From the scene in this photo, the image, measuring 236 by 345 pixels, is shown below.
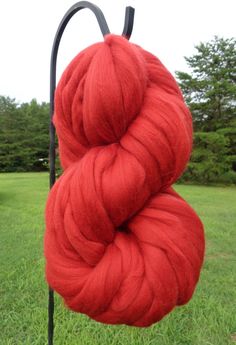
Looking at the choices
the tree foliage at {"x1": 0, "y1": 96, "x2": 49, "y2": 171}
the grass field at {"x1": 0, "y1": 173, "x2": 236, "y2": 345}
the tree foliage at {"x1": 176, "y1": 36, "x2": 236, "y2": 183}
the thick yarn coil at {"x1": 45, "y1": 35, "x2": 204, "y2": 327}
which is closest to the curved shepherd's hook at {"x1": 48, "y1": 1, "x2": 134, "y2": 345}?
the thick yarn coil at {"x1": 45, "y1": 35, "x2": 204, "y2": 327}

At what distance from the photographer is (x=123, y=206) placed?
0.58 metres

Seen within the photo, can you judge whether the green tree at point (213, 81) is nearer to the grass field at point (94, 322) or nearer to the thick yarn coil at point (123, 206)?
the grass field at point (94, 322)

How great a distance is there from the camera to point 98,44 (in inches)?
25.9

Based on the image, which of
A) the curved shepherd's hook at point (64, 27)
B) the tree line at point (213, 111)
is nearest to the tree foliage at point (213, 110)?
the tree line at point (213, 111)

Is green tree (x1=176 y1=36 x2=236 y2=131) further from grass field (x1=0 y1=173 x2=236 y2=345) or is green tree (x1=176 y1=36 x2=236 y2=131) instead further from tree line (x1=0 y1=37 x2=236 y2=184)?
grass field (x1=0 y1=173 x2=236 y2=345)

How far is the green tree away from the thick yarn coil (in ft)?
38.9

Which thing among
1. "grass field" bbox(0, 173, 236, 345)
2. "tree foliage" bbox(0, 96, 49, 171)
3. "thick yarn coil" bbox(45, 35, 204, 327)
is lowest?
"tree foliage" bbox(0, 96, 49, 171)

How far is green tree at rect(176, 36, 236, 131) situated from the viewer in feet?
39.6

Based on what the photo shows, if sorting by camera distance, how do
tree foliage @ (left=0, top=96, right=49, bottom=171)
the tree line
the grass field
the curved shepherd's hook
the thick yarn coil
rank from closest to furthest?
the thick yarn coil
the curved shepherd's hook
the grass field
the tree line
tree foliage @ (left=0, top=96, right=49, bottom=171)

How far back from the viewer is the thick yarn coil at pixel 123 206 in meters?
0.57

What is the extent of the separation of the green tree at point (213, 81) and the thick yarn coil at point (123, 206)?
11.8 meters

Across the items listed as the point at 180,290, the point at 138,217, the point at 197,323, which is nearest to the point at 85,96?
the point at 138,217

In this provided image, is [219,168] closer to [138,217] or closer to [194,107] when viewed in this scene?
[194,107]

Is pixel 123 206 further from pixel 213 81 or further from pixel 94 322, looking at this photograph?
pixel 213 81
